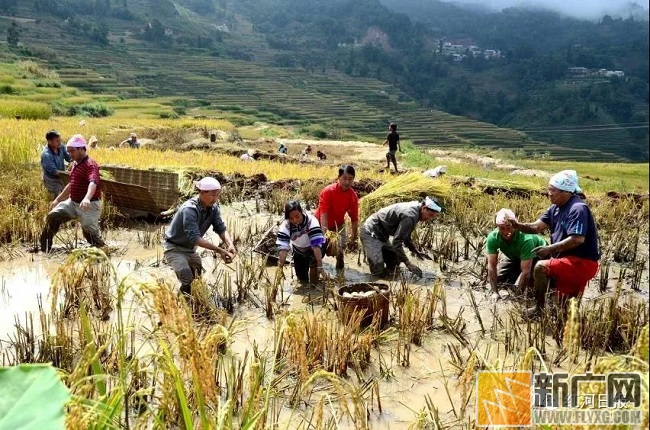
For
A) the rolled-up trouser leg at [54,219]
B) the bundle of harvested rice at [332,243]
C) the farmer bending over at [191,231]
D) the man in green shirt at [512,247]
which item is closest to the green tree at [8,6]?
the rolled-up trouser leg at [54,219]

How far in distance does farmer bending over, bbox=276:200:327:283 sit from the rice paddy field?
0.72ft

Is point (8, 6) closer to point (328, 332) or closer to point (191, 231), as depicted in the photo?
point (191, 231)

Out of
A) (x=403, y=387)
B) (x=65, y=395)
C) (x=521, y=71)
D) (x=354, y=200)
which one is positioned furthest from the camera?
(x=521, y=71)

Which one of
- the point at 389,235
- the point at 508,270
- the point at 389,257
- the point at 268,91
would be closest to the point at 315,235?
the point at 389,235

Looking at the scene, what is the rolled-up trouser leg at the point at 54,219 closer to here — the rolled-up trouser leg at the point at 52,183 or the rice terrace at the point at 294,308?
the rice terrace at the point at 294,308

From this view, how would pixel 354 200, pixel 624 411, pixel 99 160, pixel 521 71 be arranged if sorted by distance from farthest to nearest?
pixel 521 71, pixel 99 160, pixel 354 200, pixel 624 411

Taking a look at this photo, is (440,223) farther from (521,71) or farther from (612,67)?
(612,67)

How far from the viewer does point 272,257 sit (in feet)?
21.5

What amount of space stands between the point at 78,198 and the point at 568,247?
5.29 m

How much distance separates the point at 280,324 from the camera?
392 cm

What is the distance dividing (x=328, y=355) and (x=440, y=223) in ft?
17.7

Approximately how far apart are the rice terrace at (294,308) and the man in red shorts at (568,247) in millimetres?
32

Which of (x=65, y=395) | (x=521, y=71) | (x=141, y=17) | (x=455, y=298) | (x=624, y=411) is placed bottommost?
(x=455, y=298)

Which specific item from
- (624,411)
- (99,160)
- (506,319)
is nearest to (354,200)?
(506,319)
